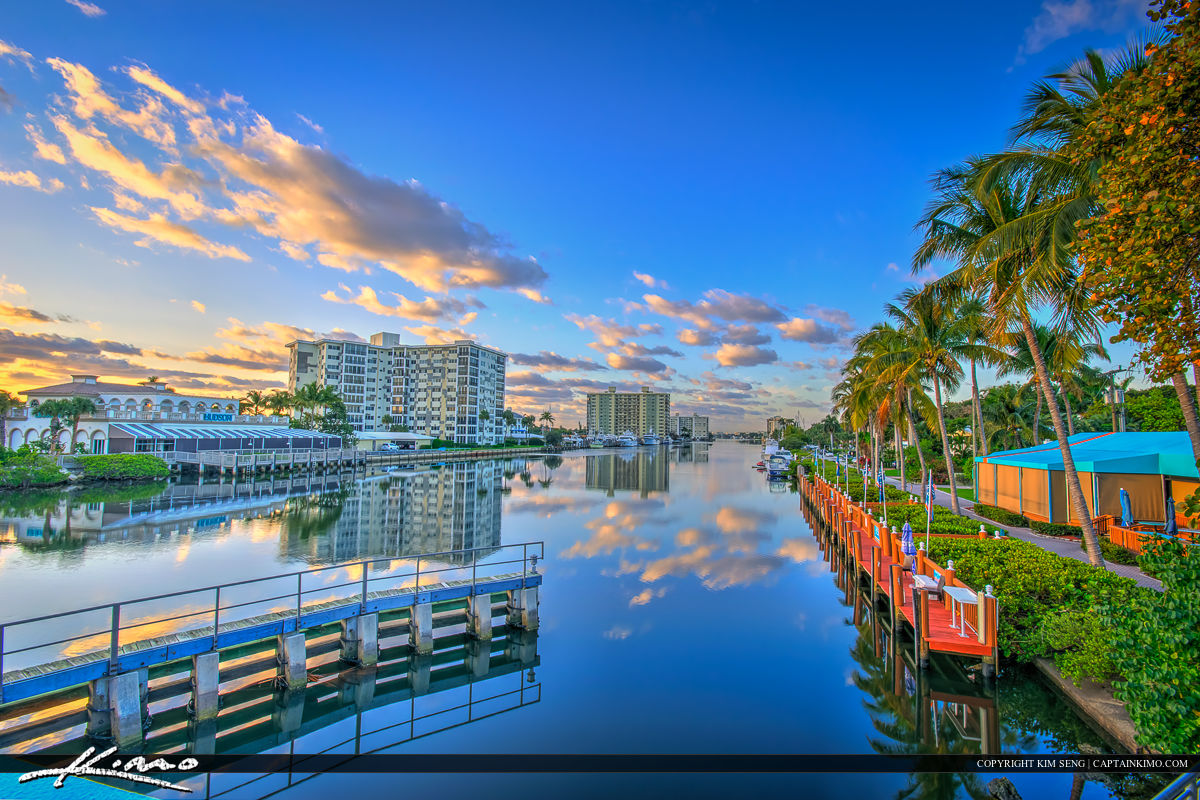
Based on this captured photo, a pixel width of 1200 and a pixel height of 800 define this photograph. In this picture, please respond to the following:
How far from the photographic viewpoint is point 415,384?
421 ft

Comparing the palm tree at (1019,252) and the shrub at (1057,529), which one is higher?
the palm tree at (1019,252)

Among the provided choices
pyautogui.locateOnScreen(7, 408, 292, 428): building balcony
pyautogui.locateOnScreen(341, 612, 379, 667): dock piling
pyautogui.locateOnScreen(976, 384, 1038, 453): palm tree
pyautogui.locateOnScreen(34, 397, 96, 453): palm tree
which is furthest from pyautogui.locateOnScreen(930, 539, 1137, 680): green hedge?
pyautogui.locateOnScreen(34, 397, 96, 453): palm tree

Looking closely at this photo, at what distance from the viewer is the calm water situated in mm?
8625

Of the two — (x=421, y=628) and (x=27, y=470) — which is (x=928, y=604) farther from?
(x=27, y=470)

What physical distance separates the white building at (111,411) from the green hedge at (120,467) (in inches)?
384

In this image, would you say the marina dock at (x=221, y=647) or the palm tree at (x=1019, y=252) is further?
the palm tree at (x=1019, y=252)

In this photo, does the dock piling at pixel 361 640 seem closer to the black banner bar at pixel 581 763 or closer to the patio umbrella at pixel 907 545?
the black banner bar at pixel 581 763

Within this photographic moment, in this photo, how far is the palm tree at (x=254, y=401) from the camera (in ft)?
317

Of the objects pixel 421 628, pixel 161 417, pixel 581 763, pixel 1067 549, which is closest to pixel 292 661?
pixel 421 628

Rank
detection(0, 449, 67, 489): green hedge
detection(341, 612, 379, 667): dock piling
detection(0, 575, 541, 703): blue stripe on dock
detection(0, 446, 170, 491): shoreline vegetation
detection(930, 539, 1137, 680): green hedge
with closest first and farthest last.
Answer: detection(0, 575, 541, 703): blue stripe on dock, detection(930, 539, 1137, 680): green hedge, detection(341, 612, 379, 667): dock piling, detection(0, 449, 67, 489): green hedge, detection(0, 446, 170, 491): shoreline vegetation

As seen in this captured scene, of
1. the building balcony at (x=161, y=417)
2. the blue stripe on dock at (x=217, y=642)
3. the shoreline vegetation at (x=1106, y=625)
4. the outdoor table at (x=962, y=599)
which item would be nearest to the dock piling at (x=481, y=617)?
the blue stripe on dock at (x=217, y=642)

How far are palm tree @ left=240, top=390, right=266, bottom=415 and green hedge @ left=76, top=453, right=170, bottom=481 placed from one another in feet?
155

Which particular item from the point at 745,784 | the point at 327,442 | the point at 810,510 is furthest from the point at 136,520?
the point at 327,442
